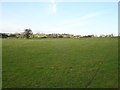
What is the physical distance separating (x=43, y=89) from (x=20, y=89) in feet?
3.92

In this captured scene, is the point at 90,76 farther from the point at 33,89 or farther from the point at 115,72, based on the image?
the point at 33,89

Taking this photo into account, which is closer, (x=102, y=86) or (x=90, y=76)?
(x=102, y=86)

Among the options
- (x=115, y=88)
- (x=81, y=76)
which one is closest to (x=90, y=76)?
(x=81, y=76)

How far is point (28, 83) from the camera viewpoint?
42.1ft

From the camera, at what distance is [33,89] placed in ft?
37.7

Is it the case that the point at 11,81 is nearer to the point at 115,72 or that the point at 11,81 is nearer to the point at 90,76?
the point at 90,76

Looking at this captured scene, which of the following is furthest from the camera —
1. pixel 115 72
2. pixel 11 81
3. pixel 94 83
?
pixel 115 72

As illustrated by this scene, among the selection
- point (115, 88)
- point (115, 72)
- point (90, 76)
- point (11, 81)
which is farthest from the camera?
point (115, 72)

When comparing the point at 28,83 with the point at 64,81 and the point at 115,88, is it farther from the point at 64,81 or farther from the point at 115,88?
the point at 115,88

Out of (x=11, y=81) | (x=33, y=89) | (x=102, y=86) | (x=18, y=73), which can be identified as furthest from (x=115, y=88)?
(x=18, y=73)

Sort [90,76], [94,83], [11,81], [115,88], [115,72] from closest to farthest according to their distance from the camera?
[115,88]
[94,83]
[11,81]
[90,76]
[115,72]

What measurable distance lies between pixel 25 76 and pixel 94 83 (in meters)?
4.74

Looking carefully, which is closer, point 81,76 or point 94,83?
point 94,83

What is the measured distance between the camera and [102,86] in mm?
11664
